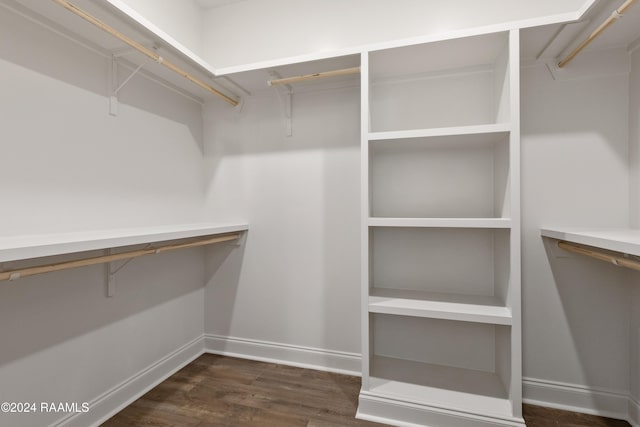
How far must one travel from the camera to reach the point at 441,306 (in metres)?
1.59

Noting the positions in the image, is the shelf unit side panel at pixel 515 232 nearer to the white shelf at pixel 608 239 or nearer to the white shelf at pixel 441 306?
the white shelf at pixel 441 306

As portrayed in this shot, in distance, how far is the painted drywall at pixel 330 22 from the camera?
1807 millimetres

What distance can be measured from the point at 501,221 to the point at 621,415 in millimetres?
1277

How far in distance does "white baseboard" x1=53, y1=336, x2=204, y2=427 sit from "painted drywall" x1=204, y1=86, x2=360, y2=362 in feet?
0.95

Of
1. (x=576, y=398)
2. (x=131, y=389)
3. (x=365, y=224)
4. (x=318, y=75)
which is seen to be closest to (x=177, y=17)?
(x=318, y=75)

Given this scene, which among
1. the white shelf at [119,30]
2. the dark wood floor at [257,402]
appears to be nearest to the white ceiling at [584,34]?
the white shelf at [119,30]

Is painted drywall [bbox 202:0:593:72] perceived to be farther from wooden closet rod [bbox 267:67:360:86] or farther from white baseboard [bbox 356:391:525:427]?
white baseboard [bbox 356:391:525:427]

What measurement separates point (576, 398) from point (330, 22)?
2.76 metres

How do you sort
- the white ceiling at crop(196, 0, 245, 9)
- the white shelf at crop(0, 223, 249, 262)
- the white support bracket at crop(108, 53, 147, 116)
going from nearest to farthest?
1. the white shelf at crop(0, 223, 249, 262)
2. the white support bracket at crop(108, 53, 147, 116)
3. the white ceiling at crop(196, 0, 245, 9)

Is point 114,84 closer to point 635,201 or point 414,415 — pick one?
point 414,415

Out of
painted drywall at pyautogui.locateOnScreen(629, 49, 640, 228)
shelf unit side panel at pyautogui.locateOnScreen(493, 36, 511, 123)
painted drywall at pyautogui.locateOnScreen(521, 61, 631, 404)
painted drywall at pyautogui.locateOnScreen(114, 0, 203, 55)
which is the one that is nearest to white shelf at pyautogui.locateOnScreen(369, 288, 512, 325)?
painted drywall at pyautogui.locateOnScreen(521, 61, 631, 404)

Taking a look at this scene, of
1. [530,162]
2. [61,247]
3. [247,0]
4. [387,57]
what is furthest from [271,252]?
[247,0]

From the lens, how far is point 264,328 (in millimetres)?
2268

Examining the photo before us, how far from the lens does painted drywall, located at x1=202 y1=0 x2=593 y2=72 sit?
1.81 metres
